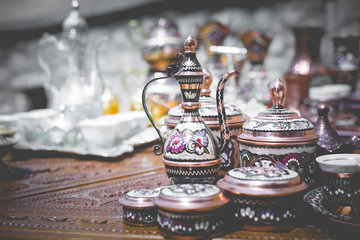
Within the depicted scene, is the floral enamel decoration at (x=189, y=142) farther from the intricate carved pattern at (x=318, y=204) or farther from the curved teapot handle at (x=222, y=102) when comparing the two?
the intricate carved pattern at (x=318, y=204)

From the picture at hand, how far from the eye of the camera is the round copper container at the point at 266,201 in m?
0.60

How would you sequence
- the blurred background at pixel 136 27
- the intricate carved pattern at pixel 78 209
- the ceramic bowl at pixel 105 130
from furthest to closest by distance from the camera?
the blurred background at pixel 136 27 → the ceramic bowl at pixel 105 130 → the intricate carved pattern at pixel 78 209

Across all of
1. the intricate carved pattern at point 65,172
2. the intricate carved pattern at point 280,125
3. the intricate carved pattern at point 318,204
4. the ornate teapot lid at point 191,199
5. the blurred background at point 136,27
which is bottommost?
the intricate carved pattern at point 65,172

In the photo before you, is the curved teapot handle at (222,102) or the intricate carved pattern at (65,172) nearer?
the curved teapot handle at (222,102)

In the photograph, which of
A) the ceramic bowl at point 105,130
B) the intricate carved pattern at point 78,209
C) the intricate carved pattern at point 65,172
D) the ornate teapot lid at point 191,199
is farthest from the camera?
the ceramic bowl at point 105,130

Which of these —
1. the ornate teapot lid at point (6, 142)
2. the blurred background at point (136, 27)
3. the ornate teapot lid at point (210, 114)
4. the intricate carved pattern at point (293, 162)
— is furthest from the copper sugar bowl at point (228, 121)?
the blurred background at point (136, 27)

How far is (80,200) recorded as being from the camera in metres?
0.86

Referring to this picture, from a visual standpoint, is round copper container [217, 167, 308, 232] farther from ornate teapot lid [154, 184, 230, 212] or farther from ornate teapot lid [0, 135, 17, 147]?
ornate teapot lid [0, 135, 17, 147]

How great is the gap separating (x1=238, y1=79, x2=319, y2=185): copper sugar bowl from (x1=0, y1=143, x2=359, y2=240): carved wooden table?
12 centimetres

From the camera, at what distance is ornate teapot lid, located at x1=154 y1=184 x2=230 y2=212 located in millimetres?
577

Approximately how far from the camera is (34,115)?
161 cm

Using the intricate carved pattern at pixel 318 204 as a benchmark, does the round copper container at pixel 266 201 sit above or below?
above

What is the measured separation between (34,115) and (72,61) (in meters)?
0.28

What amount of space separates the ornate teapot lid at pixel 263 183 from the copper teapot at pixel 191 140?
0.28ft
